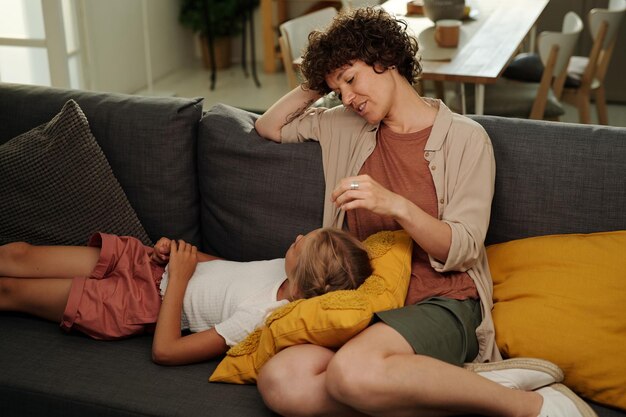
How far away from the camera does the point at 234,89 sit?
5457 millimetres

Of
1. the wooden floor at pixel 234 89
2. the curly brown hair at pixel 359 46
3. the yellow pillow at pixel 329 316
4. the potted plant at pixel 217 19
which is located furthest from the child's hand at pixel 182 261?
the potted plant at pixel 217 19

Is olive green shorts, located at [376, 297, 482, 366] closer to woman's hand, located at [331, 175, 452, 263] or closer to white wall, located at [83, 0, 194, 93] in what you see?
woman's hand, located at [331, 175, 452, 263]

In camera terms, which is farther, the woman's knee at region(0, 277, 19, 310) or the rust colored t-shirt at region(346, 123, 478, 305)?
the woman's knee at region(0, 277, 19, 310)

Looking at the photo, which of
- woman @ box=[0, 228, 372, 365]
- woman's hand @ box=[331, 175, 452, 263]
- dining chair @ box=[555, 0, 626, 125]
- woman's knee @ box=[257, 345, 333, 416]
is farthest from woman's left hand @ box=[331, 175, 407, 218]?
dining chair @ box=[555, 0, 626, 125]

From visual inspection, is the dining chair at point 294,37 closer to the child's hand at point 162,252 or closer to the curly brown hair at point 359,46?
the curly brown hair at point 359,46

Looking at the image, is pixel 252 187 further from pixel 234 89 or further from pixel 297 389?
pixel 234 89

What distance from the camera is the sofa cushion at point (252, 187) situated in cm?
208

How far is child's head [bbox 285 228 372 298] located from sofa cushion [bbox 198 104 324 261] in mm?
295

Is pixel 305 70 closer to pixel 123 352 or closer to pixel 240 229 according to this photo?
pixel 240 229

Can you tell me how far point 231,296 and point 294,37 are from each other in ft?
5.68

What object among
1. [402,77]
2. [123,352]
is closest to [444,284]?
[402,77]

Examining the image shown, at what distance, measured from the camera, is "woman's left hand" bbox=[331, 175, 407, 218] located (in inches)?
66.8

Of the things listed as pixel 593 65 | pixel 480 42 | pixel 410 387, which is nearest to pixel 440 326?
pixel 410 387

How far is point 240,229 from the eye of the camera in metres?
2.16
